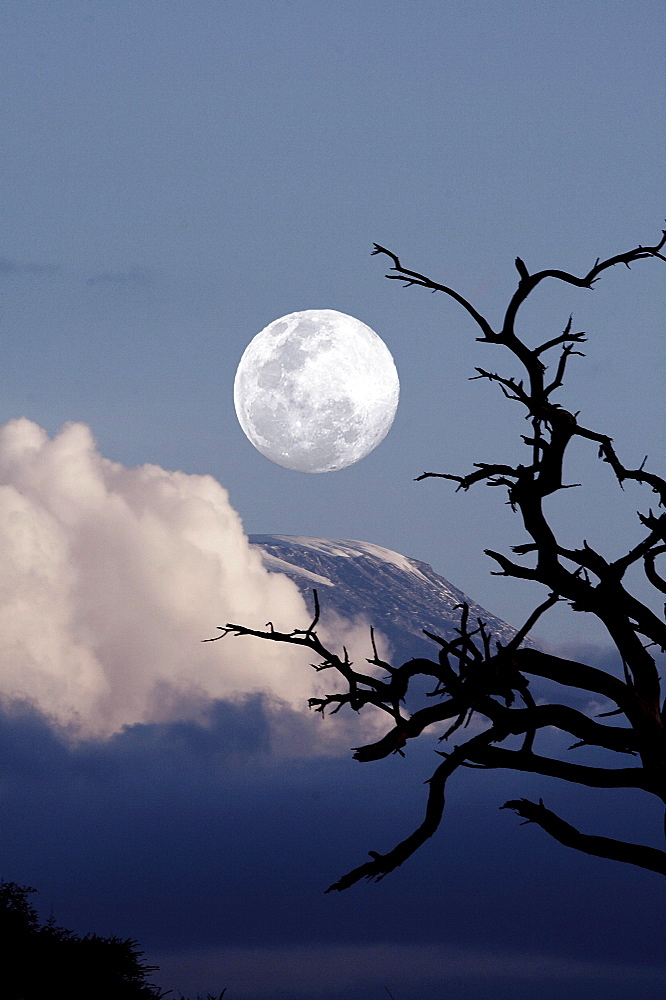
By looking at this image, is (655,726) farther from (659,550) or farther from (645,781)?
(659,550)

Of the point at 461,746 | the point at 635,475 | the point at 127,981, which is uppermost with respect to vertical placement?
the point at 635,475

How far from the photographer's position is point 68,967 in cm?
1917

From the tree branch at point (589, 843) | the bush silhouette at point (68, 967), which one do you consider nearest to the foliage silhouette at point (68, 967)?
the bush silhouette at point (68, 967)

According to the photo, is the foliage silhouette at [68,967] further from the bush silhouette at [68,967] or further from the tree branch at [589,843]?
the tree branch at [589,843]

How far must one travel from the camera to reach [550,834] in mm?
15469

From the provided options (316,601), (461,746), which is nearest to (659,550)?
(461,746)

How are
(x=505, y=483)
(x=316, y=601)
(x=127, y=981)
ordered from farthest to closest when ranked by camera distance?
(x=127, y=981) < (x=505, y=483) < (x=316, y=601)

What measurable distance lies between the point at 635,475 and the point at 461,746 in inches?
176

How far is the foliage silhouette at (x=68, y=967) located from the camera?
61.9ft

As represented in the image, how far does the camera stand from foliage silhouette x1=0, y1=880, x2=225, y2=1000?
18875mm

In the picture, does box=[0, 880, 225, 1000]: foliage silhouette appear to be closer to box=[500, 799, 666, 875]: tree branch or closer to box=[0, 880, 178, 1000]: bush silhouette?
box=[0, 880, 178, 1000]: bush silhouette

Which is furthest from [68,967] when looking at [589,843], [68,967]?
[589,843]

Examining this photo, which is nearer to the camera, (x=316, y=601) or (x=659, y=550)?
(x=316, y=601)

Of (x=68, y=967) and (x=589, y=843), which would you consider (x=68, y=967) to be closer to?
(x=68, y=967)
